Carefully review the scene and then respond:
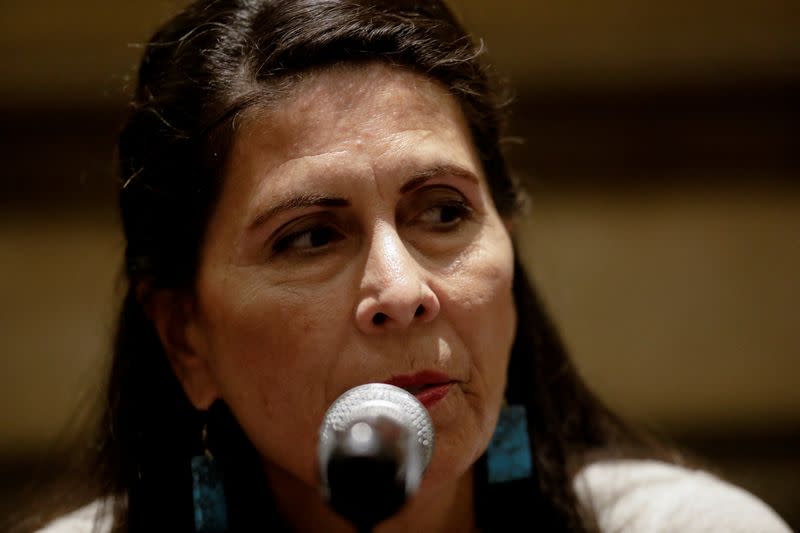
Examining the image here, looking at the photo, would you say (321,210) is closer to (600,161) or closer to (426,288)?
(426,288)

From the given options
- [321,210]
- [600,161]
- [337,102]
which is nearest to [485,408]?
[321,210]

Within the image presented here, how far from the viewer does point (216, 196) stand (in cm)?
179

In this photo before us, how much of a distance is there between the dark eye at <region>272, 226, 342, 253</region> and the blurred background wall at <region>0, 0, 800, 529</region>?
1.94m

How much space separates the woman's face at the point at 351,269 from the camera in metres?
1.59

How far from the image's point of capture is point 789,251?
367 cm

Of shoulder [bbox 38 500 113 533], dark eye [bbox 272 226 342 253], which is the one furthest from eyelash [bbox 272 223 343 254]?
shoulder [bbox 38 500 113 533]

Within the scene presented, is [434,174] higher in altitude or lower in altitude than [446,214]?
higher

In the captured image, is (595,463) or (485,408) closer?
(485,408)

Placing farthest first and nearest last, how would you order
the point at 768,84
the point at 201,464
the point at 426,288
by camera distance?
the point at 768,84, the point at 201,464, the point at 426,288

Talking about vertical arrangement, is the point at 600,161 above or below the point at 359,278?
below

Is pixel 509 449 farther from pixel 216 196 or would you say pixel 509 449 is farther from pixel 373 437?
pixel 373 437

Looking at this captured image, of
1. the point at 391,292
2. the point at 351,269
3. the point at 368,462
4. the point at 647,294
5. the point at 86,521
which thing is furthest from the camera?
the point at 647,294

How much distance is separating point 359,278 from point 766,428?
2642mm

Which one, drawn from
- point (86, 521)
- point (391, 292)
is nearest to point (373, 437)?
point (391, 292)
